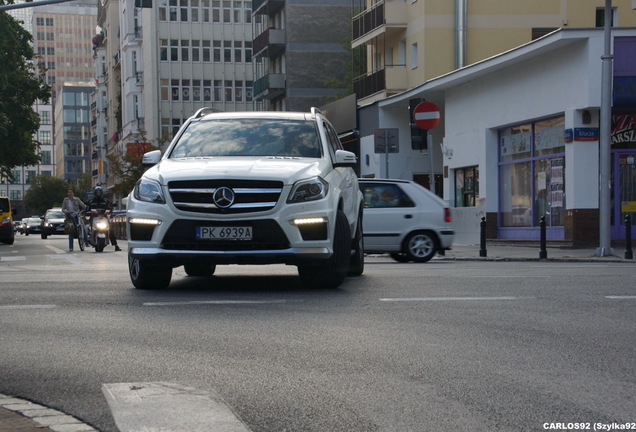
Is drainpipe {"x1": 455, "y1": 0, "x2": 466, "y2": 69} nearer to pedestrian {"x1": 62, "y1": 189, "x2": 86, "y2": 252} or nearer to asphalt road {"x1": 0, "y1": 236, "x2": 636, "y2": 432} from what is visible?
pedestrian {"x1": 62, "y1": 189, "x2": 86, "y2": 252}

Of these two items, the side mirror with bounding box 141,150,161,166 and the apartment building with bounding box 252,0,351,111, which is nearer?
the side mirror with bounding box 141,150,161,166

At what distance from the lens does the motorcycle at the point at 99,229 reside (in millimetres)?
28000

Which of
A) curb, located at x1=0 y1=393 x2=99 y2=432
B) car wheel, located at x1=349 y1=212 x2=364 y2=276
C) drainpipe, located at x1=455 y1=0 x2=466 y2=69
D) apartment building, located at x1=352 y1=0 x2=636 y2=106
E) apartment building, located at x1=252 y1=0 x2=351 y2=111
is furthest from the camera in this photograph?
apartment building, located at x1=252 y1=0 x2=351 y2=111

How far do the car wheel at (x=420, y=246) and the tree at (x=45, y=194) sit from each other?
157913mm

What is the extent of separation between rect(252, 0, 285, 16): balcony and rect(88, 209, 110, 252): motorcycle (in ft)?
138

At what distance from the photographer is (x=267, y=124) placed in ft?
39.3

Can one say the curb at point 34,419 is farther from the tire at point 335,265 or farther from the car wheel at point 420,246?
the car wheel at point 420,246

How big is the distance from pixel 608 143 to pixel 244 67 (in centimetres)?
7550

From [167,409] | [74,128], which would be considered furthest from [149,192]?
[74,128]

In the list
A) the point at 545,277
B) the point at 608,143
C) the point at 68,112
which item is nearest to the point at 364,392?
the point at 545,277

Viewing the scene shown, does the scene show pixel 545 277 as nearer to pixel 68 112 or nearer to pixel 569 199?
pixel 569 199

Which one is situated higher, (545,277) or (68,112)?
(68,112)

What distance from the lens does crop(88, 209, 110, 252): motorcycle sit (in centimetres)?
2800

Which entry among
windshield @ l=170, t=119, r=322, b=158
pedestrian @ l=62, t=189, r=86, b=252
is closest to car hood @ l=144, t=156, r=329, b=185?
windshield @ l=170, t=119, r=322, b=158
